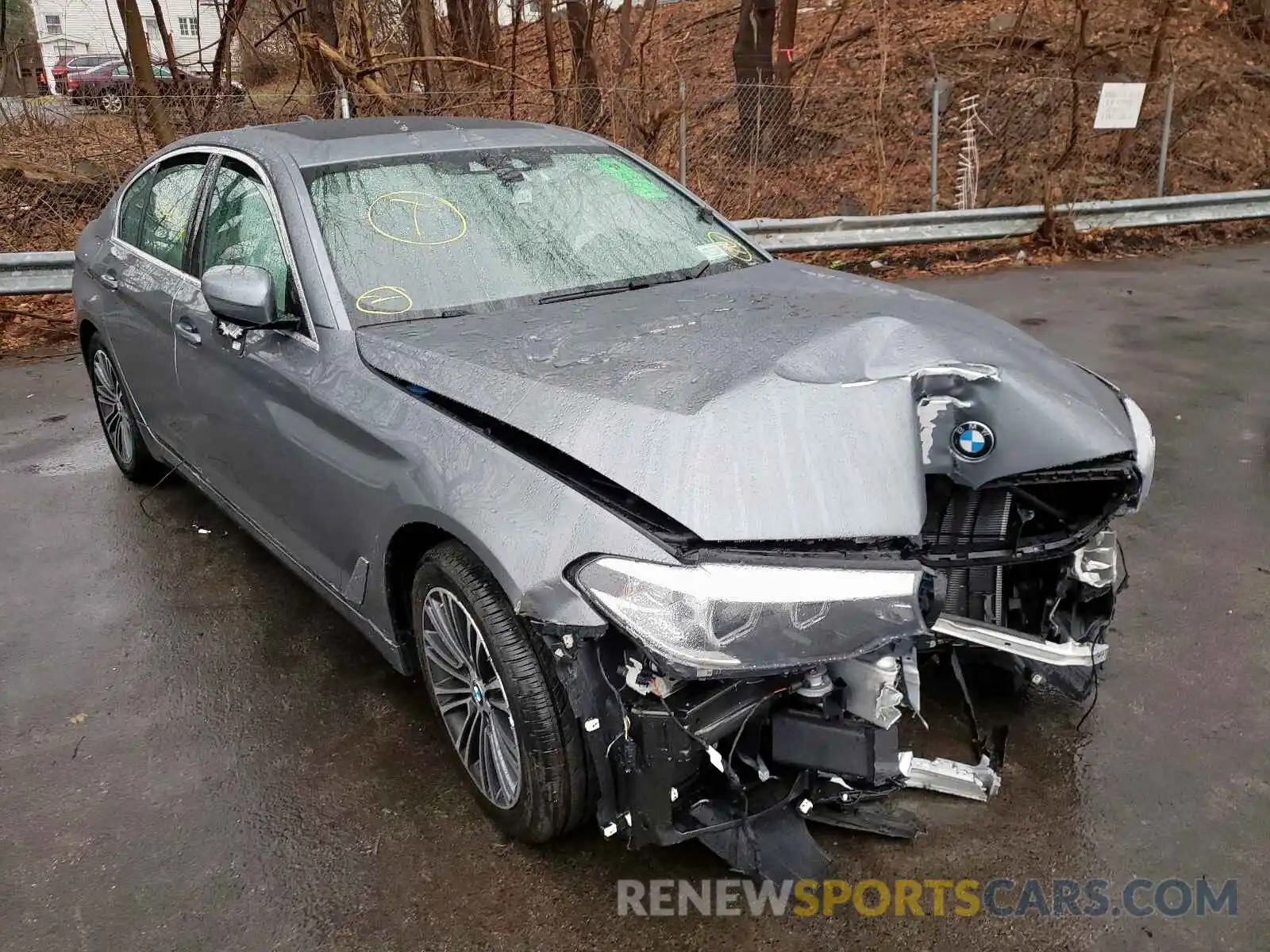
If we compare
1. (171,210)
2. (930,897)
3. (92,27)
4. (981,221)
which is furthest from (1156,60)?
Result: (92,27)

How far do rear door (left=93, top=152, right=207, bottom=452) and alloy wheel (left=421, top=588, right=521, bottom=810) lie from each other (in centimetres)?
195

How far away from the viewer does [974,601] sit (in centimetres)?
271

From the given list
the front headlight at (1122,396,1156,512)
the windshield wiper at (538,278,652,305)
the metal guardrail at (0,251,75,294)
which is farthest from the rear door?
the metal guardrail at (0,251,75,294)

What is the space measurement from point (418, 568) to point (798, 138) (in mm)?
11012

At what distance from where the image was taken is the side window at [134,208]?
15.0 ft

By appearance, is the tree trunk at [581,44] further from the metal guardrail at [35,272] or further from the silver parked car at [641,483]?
the silver parked car at [641,483]

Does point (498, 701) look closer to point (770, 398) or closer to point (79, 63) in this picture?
point (770, 398)

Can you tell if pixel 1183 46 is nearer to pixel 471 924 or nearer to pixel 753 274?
pixel 753 274

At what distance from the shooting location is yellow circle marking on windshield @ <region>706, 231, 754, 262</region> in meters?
3.88

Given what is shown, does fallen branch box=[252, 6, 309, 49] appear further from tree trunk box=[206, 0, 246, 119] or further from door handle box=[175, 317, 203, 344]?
door handle box=[175, 317, 203, 344]

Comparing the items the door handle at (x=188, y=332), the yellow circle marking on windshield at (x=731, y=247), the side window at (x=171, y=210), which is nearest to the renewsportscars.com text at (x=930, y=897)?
the yellow circle marking on windshield at (x=731, y=247)

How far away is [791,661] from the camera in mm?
2105

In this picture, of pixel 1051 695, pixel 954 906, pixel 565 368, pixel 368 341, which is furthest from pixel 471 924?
pixel 1051 695

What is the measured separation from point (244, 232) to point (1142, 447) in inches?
119
